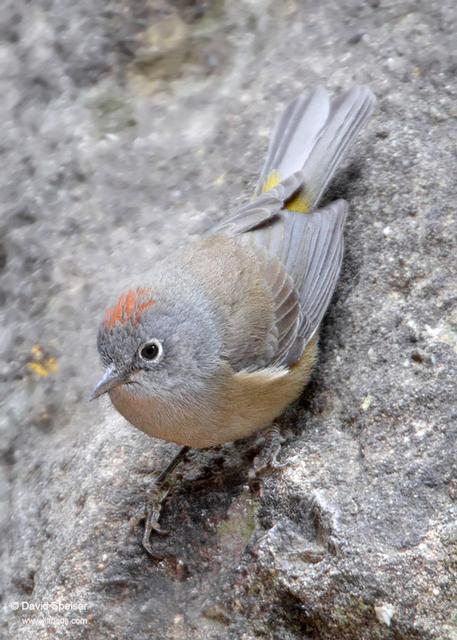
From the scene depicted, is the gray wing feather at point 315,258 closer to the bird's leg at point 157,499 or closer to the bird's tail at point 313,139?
the bird's tail at point 313,139

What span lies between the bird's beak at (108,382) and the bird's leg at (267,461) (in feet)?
2.33

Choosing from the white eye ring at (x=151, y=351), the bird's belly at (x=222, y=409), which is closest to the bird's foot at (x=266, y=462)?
the bird's belly at (x=222, y=409)

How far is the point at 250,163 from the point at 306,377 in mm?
1691

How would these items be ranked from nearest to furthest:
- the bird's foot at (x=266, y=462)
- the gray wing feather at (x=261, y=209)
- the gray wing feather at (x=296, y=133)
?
the bird's foot at (x=266, y=462) → the gray wing feather at (x=261, y=209) → the gray wing feather at (x=296, y=133)

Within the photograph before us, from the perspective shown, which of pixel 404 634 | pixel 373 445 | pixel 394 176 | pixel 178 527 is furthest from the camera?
pixel 394 176

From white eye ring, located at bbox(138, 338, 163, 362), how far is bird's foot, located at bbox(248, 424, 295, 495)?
0.63 m

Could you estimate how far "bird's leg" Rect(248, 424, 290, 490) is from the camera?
3.87 m

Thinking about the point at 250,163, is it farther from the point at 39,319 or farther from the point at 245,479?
the point at 245,479

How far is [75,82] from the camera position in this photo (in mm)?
5824

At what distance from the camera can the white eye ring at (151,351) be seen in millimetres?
3969

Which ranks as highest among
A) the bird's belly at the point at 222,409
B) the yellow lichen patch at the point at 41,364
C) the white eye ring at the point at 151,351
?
the white eye ring at the point at 151,351

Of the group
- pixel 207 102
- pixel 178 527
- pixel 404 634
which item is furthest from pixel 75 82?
pixel 404 634

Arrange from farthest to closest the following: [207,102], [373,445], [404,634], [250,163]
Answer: [207,102] < [250,163] < [373,445] < [404,634]

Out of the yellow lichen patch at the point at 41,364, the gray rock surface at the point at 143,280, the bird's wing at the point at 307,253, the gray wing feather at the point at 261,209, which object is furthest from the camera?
the yellow lichen patch at the point at 41,364
